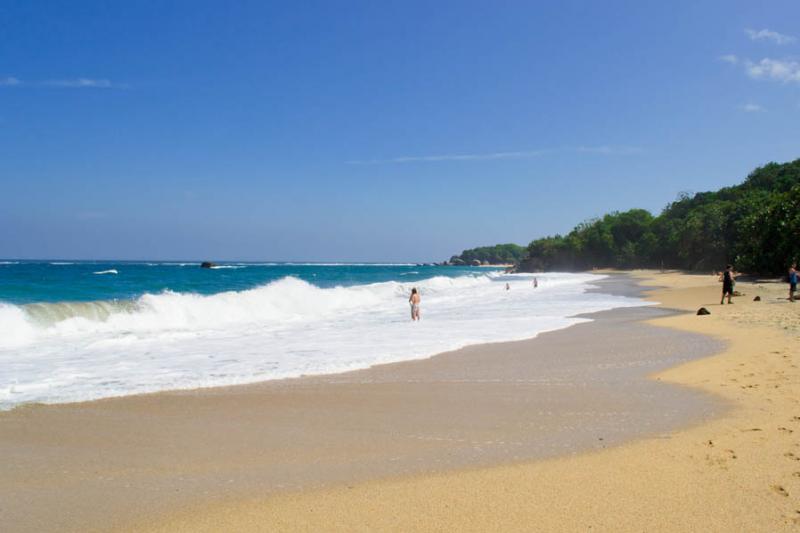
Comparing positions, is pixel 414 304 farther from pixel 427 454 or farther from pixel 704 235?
pixel 704 235

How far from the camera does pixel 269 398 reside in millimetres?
7215

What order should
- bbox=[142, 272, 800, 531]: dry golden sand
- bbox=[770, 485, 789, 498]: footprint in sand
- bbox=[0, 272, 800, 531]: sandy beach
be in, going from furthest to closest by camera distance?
bbox=[770, 485, 789, 498]: footprint in sand < bbox=[0, 272, 800, 531]: sandy beach < bbox=[142, 272, 800, 531]: dry golden sand

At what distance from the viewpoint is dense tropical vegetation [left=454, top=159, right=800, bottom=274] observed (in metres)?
38.4

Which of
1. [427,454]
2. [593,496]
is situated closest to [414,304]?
[427,454]

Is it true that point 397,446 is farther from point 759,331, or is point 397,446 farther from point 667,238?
point 667,238

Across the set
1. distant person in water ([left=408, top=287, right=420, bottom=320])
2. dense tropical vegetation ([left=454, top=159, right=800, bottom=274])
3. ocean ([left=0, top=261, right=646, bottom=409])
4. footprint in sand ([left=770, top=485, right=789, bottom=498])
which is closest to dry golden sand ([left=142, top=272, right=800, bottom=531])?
footprint in sand ([left=770, top=485, right=789, bottom=498])

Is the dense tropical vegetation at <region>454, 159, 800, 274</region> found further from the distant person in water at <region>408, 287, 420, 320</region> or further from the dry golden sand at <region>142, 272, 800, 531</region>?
the dry golden sand at <region>142, 272, 800, 531</region>

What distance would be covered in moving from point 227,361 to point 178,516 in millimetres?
6904

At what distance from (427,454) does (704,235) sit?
76991 mm

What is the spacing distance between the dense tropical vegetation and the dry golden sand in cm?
3622

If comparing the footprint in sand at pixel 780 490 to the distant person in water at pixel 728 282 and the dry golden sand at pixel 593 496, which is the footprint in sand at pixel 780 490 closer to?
the dry golden sand at pixel 593 496

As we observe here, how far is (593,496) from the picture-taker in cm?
386

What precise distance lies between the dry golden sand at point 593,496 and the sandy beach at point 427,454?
2 centimetres

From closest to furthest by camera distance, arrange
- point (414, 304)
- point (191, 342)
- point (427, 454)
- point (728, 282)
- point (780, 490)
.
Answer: point (780, 490) → point (427, 454) → point (191, 342) → point (414, 304) → point (728, 282)
